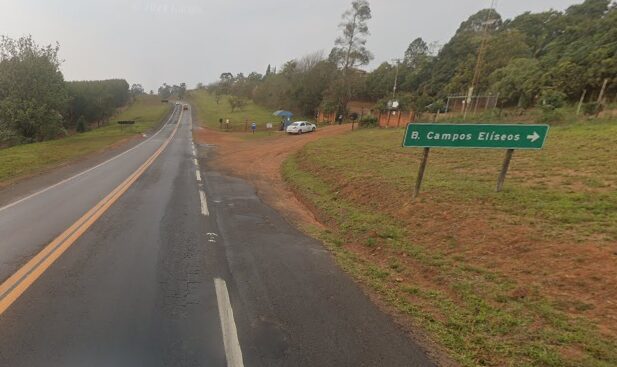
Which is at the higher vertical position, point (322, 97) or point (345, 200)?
point (322, 97)

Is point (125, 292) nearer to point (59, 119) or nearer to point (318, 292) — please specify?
point (318, 292)

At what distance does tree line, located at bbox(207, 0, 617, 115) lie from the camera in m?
30.8

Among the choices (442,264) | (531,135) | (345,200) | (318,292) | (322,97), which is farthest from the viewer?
(322,97)

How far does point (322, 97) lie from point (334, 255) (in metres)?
51.5

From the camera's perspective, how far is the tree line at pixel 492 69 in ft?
101

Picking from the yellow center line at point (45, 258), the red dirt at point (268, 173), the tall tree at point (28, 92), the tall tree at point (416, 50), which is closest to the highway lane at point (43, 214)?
the yellow center line at point (45, 258)

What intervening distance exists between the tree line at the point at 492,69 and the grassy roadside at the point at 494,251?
19723mm

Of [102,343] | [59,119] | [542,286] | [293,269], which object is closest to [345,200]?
[293,269]

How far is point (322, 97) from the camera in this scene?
55500 mm

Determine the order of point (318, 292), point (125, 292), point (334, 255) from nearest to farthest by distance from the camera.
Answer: point (125, 292), point (318, 292), point (334, 255)

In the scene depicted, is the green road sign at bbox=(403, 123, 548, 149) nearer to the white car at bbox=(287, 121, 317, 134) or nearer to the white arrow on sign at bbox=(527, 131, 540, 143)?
the white arrow on sign at bbox=(527, 131, 540, 143)

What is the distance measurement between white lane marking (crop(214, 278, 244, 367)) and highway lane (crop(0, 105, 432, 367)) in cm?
1

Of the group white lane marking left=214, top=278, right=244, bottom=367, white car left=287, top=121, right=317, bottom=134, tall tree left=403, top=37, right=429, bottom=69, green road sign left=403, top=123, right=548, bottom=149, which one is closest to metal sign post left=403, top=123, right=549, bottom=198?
green road sign left=403, top=123, right=548, bottom=149

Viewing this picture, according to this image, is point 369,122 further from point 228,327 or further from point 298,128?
point 228,327
